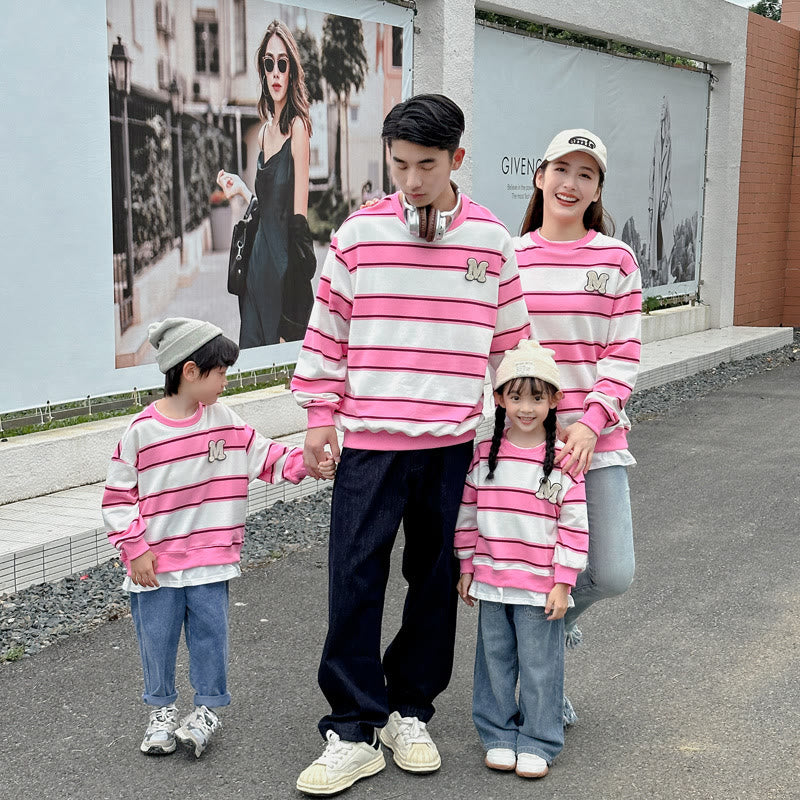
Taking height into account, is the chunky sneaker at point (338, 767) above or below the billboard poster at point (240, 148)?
below

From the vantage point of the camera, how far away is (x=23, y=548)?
498cm

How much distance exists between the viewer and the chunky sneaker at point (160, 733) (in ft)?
11.7

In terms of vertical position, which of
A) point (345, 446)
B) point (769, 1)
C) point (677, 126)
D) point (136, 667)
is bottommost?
point (136, 667)

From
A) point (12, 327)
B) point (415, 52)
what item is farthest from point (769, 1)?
point (12, 327)

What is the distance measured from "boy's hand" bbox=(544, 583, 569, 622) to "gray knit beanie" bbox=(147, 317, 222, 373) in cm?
120

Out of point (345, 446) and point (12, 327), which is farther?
point (12, 327)

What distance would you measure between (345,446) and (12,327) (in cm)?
310

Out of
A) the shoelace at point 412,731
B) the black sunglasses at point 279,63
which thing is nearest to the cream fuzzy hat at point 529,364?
the shoelace at point 412,731

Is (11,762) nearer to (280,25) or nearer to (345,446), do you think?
(345,446)

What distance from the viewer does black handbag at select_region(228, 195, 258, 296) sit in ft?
24.4

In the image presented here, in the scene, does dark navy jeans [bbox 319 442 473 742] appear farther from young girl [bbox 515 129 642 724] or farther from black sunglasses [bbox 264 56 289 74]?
black sunglasses [bbox 264 56 289 74]

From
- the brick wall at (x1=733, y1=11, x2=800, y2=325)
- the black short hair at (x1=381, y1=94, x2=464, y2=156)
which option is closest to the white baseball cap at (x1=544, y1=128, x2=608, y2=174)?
the black short hair at (x1=381, y1=94, x2=464, y2=156)

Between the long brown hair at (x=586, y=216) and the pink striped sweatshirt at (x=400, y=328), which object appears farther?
the long brown hair at (x=586, y=216)

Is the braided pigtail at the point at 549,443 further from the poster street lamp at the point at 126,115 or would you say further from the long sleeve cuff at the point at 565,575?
the poster street lamp at the point at 126,115
